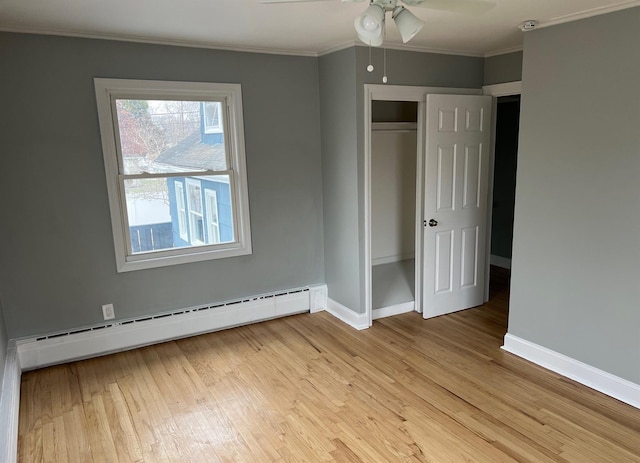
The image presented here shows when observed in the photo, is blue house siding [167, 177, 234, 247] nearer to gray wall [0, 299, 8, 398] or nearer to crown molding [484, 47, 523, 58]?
gray wall [0, 299, 8, 398]

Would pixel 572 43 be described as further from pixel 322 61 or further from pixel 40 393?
pixel 40 393

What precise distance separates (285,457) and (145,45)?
3.02 metres

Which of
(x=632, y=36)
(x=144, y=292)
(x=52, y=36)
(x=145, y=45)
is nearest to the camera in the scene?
(x=632, y=36)

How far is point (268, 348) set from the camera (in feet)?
12.0

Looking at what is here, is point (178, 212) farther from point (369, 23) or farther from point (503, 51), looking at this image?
point (503, 51)

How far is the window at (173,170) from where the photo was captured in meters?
3.42

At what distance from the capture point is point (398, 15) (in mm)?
1970

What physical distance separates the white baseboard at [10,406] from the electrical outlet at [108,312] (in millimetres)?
612

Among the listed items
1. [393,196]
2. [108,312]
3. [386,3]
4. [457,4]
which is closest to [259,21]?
[386,3]

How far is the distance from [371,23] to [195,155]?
230cm

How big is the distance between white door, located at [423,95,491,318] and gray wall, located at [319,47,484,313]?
276 millimetres

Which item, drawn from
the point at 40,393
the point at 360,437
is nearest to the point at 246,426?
the point at 360,437

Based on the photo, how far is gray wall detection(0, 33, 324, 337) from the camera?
3090 millimetres

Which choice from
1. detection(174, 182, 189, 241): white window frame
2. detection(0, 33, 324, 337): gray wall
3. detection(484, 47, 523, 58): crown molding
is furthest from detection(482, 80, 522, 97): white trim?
detection(174, 182, 189, 241): white window frame
